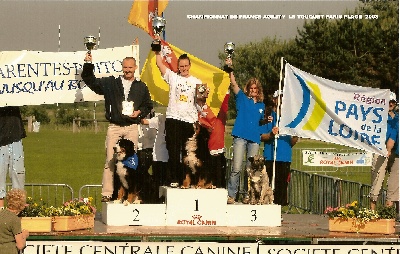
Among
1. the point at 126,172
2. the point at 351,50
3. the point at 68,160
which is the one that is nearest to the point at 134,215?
the point at 126,172

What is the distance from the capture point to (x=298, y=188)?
61.1 ft

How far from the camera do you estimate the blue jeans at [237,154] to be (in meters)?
14.0

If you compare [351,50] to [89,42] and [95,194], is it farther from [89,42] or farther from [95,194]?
[89,42]

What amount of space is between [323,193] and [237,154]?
2932 millimetres

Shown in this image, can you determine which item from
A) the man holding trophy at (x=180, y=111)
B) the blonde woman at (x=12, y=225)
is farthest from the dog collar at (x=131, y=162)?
the blonde woman at (x=12, y=225)

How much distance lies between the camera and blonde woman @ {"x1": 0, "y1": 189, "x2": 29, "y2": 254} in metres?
10.4

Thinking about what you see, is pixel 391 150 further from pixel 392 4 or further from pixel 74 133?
pixel 392 4

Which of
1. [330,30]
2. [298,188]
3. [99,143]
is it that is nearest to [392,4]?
[330,30]

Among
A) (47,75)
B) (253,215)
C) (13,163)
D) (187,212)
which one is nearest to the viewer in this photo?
(187,212)

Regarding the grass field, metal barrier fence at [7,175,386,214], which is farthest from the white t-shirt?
the grass field

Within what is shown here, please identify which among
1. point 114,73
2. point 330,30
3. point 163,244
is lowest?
point 163,244

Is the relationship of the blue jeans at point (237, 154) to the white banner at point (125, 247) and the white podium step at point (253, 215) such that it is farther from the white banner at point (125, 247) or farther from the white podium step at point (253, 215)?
the white banner at point (125, 247)

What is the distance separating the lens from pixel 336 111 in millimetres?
14867

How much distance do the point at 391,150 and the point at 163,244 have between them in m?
4.54
